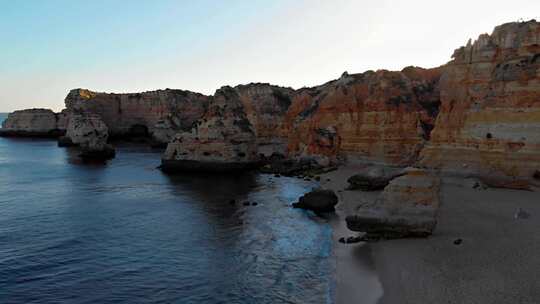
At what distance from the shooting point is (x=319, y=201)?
31234 mm

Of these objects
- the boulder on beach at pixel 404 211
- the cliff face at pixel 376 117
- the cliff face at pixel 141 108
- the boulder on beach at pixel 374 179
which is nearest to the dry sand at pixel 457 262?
the boulder on beach at pixel 404 211

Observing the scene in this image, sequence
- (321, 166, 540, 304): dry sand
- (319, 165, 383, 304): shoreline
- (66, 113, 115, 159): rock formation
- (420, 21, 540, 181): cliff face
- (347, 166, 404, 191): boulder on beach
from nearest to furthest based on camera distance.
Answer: (321, 166, 540, 304): dry sand
(319, 165, 383, 304): shoreline
(420, 21, 540, 181): cliff face
(347, 166, 404, 191): boulder on beach
(66, 113, 115, 159): rock formation

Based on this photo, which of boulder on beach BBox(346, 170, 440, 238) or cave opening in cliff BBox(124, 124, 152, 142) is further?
cave opening in cliff BBox(124, 124, 152, 142)

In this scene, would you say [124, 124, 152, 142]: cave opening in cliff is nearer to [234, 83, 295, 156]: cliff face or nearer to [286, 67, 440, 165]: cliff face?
[234, 83, 295, 156]: cliff face

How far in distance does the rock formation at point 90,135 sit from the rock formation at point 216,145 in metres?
22.3

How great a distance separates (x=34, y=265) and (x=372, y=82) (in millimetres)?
44981

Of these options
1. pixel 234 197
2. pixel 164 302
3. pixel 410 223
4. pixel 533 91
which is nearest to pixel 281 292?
pixel 164 302

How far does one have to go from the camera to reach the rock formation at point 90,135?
235 ft

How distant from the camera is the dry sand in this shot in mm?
14656

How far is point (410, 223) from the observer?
842 inches

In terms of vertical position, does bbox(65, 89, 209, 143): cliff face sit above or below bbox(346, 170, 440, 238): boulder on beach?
above

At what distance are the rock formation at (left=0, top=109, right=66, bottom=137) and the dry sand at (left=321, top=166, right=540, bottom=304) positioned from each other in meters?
126

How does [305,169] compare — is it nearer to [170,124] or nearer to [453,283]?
[453,283]

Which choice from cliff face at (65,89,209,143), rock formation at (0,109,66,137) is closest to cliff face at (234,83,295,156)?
cliff face at (65,89,209,143)
